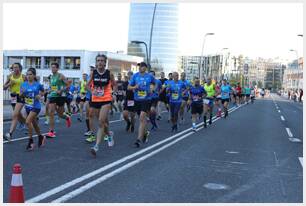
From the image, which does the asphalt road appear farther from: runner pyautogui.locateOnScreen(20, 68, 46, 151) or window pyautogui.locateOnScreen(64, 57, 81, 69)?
window pyautogui.locateOnScreen(64, 57, 81, 69)

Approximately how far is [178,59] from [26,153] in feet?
473

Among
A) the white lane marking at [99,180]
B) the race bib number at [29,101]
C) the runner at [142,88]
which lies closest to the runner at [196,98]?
the runner at [142,88]

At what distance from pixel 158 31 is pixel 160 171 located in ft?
429

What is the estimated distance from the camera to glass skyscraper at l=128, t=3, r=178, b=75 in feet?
Answer: 381

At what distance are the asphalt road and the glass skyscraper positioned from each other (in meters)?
99.7

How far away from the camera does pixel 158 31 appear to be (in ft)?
447

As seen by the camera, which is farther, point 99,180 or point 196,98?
point 196,98

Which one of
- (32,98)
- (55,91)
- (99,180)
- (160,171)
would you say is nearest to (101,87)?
(32,98)

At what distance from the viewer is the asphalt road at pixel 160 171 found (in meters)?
5.95

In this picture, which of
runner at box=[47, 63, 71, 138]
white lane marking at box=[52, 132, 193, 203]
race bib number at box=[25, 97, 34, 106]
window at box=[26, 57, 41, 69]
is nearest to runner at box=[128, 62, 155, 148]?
white lane marking at box=[52, 132, 193, 203]

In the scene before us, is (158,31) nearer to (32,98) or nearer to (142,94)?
(142,94)

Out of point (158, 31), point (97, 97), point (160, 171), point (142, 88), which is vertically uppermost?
point (158, 31)

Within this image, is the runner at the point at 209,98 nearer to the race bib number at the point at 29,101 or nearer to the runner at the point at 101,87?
the runner at the point at 101,87

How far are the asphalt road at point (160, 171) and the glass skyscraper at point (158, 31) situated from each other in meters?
99.7
